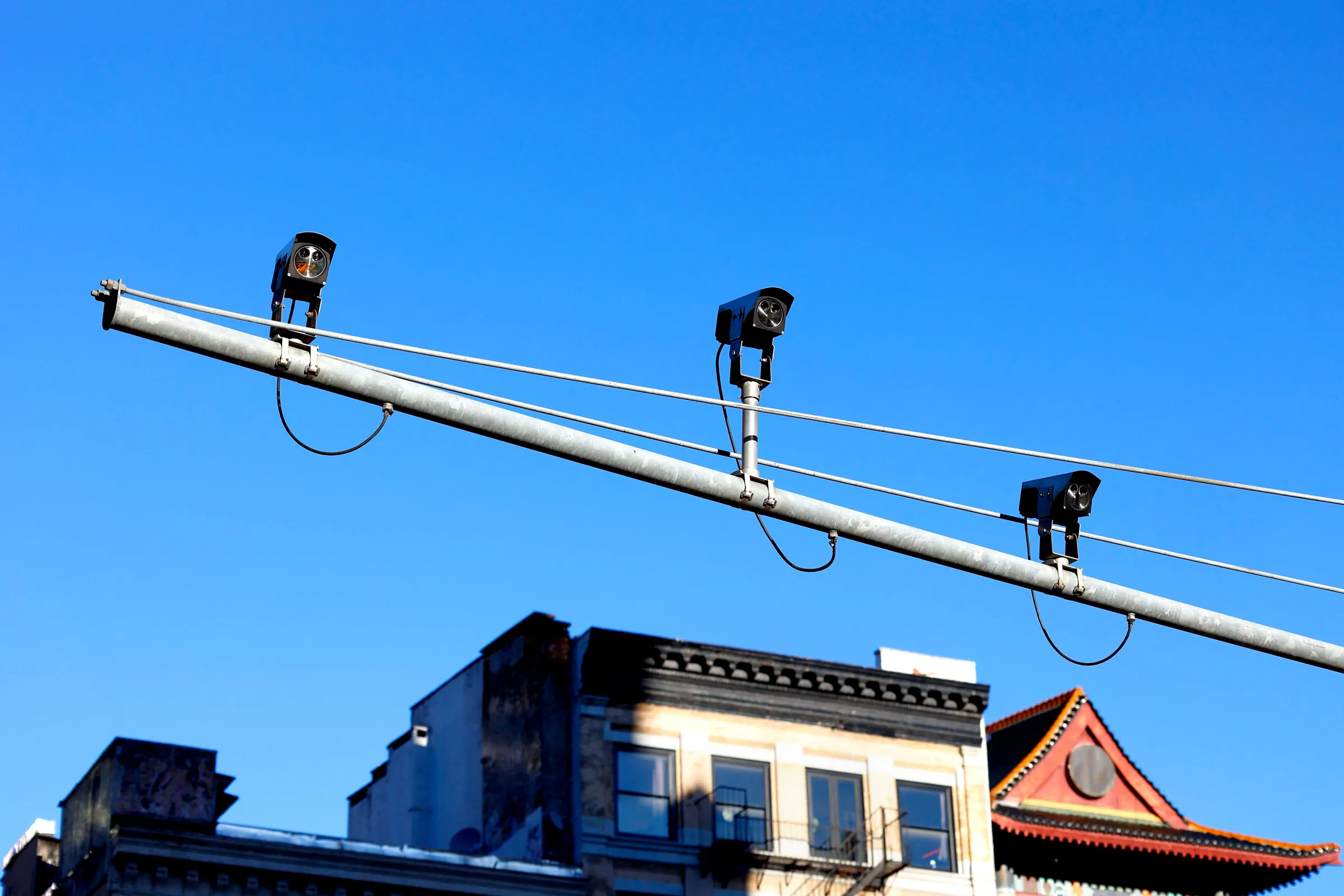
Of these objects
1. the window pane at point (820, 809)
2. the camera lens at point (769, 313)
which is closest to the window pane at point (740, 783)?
the window pane at point (820, 809)

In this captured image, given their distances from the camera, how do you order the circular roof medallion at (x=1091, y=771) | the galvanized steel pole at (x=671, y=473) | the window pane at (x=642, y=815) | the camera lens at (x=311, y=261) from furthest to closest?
the circular roof medallion at (x=1091, y=771) < the window pane at (x=642, y=815) < the camera lens at (x=311, y=261) < the galvanized steel pole at (x=671, y=473)

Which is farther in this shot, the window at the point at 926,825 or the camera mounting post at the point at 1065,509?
the window at the point at 926,825

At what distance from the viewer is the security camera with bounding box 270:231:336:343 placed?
11742 millimetres

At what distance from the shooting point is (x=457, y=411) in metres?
11.9

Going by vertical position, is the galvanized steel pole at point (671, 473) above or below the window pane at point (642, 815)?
below

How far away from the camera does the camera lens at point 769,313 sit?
13.5 meters

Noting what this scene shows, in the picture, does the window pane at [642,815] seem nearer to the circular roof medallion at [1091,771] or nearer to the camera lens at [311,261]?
the circular roof medallion at [1091,771]

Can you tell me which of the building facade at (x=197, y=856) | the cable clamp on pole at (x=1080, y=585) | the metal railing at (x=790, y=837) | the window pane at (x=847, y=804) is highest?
the window pane at (x=847, y=804)

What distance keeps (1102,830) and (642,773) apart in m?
11.0

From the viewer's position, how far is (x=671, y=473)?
1259 cm

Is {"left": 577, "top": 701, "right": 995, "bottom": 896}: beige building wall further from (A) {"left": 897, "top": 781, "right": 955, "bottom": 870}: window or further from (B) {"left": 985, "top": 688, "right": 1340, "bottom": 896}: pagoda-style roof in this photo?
(B) {"left": 985, "top": 688, "right": 1340, "bottom": 896}: pagoda-style roof

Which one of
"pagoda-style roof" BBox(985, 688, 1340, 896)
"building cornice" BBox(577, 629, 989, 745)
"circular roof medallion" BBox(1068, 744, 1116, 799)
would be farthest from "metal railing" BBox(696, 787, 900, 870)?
"circular roof medallion" BBox(1068, 744, 1116, 799)

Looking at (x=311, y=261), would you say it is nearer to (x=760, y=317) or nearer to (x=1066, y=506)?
(x=760, y=317)

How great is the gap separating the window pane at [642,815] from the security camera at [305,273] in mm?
27612
